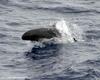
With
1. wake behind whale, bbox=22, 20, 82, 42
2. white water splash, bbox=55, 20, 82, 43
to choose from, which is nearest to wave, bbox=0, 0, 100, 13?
white water splash, bbox=55, 20, 82, 43

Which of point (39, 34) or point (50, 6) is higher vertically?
point (50, 6)

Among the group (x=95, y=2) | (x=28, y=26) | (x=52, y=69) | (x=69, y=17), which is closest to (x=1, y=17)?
→ (x=28, y=26)

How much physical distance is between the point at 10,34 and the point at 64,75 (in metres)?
6.14

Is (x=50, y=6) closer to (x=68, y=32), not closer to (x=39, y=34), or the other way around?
(x=68, y=32)

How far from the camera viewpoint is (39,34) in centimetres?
1828

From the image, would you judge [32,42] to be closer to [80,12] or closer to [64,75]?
[64,75]

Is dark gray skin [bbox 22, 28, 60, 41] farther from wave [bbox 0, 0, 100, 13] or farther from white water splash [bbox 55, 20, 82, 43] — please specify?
wave [bbox 0, 0, 100, 13]

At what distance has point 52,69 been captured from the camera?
15859 millimetres

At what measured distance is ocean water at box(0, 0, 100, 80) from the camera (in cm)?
1560

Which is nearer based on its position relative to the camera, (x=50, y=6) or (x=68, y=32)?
(x=68, y=32)

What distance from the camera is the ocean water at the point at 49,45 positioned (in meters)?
15.6

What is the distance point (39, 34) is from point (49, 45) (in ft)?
2.74

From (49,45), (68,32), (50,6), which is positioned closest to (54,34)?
(49,45)

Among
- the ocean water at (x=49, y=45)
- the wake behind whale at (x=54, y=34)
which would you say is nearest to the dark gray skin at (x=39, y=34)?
the wake behind whale at (x=54, y=34)
